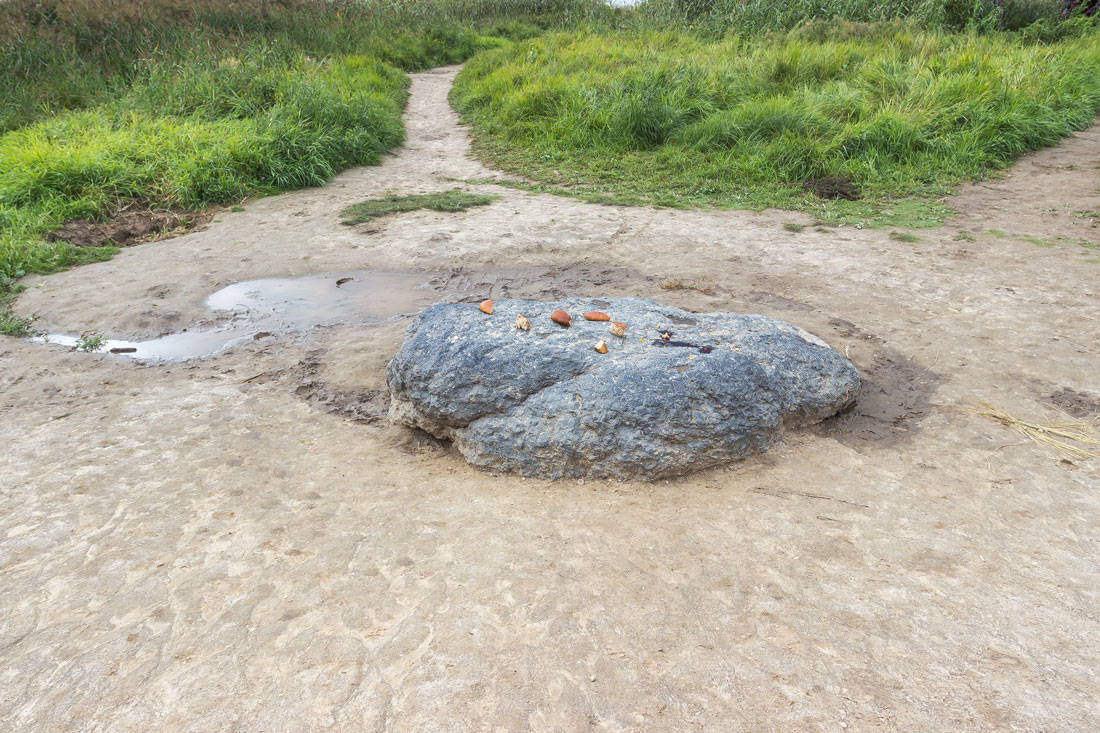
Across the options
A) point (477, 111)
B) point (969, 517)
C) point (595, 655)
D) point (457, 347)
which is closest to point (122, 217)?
point (457, 347)

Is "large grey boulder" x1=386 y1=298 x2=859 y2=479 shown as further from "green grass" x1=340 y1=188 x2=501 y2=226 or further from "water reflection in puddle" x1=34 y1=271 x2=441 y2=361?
"green grass" x1=340 y1=188 x2=501 y2=226

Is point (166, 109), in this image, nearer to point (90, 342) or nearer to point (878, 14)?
point (90, 342)

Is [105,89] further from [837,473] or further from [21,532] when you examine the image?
[837,473]

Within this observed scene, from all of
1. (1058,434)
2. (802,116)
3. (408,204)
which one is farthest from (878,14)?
(1058,434)

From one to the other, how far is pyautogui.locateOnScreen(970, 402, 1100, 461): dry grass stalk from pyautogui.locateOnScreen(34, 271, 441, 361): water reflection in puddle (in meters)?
3.10

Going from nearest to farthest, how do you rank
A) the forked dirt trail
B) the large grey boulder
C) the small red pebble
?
the forked dirt trail
the large grey boulder
the small red pebble

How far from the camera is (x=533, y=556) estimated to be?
7.34ft

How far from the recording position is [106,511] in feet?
8.09

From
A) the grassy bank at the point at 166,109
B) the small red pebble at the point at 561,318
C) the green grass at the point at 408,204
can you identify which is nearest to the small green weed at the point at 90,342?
the grassy bank at the point at 166,109

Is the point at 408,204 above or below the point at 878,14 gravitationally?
below

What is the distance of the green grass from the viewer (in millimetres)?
5971

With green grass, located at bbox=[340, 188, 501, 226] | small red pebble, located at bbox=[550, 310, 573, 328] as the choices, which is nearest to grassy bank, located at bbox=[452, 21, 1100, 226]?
green grass, located at bbox=[340, 188, 501, 226]

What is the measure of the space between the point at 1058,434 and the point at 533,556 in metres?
2.24

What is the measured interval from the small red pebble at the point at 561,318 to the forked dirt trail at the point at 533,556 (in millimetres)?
745
